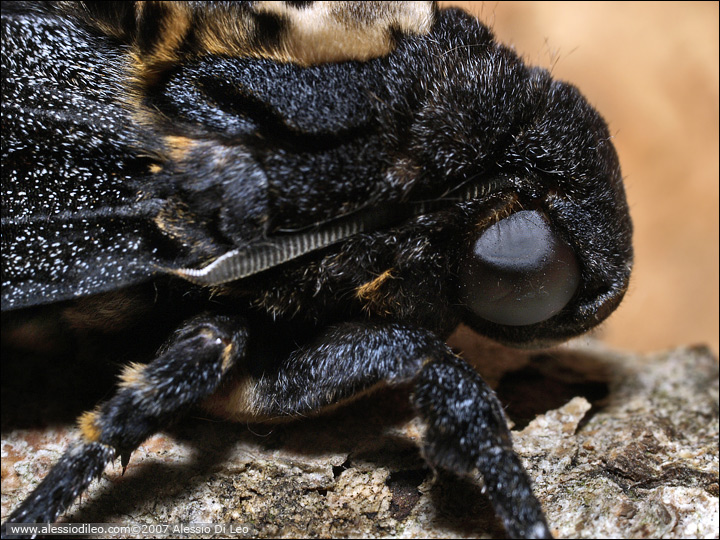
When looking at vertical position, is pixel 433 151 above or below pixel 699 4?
below

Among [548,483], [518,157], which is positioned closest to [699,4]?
[518,157]

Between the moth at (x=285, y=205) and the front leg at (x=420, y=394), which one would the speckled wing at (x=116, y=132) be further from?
the front leg at (x=420, y=394)

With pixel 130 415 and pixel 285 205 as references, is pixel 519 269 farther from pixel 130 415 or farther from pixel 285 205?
pixel 130 415

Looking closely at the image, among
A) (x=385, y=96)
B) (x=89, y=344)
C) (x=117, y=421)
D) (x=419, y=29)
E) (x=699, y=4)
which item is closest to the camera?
(x=117, y=421)

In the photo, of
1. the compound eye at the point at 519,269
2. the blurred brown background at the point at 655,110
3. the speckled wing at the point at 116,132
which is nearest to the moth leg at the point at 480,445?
the compound eye at the point at 519,269

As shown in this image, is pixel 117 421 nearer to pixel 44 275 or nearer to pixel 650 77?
pixel 44 275

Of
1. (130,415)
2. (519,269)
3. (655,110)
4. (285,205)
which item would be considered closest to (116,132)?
(285,205)
